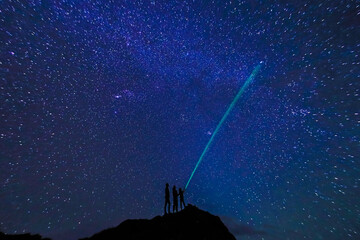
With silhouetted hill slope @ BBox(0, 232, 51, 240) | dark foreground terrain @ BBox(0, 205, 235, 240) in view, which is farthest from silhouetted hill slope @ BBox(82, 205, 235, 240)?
silhouetted hill slope @ BBox(0, 232, 51, 240)

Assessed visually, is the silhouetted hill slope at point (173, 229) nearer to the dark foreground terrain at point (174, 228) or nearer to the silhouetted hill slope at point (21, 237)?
the dark foreground terrain at point (174, 228)

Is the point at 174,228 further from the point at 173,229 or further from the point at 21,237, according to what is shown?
the point at 21,237

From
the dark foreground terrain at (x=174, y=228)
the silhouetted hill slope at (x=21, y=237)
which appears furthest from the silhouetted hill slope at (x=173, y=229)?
the silhouetted hill slope at (x=21, y=237)

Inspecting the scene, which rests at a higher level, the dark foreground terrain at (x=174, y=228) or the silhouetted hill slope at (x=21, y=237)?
the silhouetted hill slope at (x=21, y=237)

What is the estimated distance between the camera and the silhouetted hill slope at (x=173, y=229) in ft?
43.9

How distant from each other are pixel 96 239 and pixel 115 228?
1.57 m

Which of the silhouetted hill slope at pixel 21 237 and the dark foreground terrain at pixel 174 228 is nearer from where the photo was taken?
the dark foreground terrain at pixel 174 228

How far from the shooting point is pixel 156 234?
13242 mm

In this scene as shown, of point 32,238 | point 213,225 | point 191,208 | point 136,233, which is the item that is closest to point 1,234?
point 32,238

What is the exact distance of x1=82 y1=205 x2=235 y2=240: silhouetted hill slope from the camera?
13375mm

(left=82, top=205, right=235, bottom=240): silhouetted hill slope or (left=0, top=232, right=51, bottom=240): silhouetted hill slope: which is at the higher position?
(left=0, top=232, right=51, bottom=240): silhouetted hill slope

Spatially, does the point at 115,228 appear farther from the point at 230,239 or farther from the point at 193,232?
the point at 230,239

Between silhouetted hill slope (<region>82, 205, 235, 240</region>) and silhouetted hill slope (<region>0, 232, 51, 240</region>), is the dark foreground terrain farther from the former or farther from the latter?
silhouetted hill slope (<region>0, 232, 51, 240</region>)

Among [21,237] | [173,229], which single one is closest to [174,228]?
[173,229]
